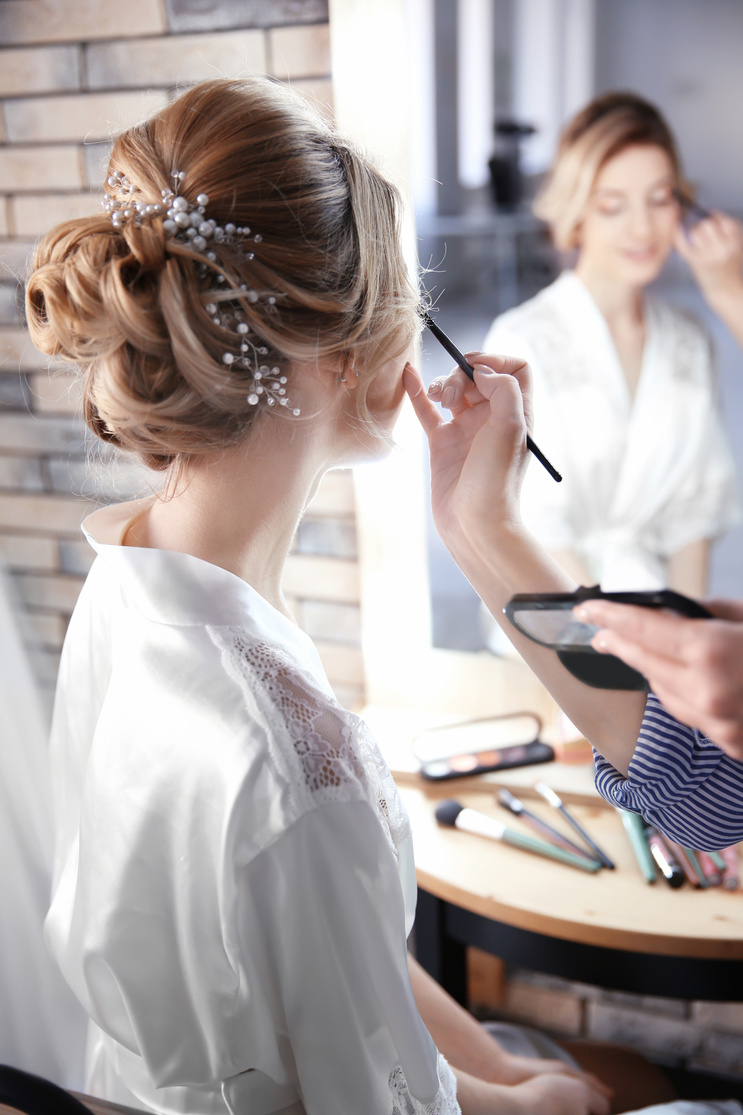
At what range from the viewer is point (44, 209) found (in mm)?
1418

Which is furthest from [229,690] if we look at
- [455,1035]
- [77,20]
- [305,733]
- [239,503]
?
[77,20]

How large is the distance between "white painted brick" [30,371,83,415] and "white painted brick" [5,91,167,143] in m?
0.38

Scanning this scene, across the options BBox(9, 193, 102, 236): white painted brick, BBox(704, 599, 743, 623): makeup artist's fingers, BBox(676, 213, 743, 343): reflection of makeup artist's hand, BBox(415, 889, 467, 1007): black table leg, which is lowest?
BBox(415, 889, 467, 1007): black table leg

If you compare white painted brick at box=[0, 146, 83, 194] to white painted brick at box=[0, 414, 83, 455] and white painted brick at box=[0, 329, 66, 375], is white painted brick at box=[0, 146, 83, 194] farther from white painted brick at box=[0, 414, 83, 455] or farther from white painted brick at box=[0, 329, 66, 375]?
white painted brick at box=[0, 414, 83, 455]

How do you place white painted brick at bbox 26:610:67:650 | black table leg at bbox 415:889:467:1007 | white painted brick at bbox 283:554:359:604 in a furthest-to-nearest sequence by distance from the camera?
1. white painted brick at bbox 26:610:67:650
2. white painted brick at bbox 283:554:359:604
3. black table leg at bbox 415:889:467:1007

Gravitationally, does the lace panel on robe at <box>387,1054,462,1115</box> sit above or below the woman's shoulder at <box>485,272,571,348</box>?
below

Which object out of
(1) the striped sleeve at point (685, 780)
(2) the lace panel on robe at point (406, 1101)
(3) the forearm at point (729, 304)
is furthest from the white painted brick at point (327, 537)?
(2) the lace panel on robe at point (406, 1101)

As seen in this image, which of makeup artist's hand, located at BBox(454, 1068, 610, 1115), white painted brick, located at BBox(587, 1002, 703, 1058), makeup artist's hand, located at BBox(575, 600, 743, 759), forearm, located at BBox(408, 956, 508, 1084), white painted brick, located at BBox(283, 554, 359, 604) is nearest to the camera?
makeup artist's hand, located at BBox(575, 600, 743, 759)

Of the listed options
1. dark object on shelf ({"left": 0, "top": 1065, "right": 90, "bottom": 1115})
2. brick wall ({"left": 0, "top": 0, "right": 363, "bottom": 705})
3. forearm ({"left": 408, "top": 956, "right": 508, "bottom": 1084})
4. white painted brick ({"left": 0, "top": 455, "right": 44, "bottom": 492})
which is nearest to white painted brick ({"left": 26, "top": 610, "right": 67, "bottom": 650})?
brick wall ({"left": 0, "top": 0, "right": 363, "bottom": 705})

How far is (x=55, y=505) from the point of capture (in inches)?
61.1

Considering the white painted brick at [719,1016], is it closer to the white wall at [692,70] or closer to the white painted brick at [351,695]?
the white painted brick at [351,695]

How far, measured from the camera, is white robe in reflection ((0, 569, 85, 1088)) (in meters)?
1.07

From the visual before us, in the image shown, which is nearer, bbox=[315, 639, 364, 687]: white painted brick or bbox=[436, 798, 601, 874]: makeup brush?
bbox=[436, 798, 601, 874]: makeup brush

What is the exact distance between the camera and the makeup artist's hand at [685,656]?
52 cm
